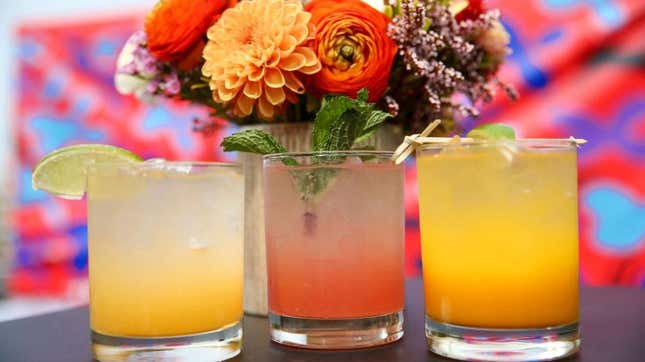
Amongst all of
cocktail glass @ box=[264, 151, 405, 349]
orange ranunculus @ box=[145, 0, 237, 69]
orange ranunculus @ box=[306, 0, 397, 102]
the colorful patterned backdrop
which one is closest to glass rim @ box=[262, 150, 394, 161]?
cocktail glass @ box=[264, 151, 405, 349]

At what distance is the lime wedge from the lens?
73cm

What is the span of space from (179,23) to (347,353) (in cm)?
44

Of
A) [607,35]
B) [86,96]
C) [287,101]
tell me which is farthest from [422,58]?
[86,96]

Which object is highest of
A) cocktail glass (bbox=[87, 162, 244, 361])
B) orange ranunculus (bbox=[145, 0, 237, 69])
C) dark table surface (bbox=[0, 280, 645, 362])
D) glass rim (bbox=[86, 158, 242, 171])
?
orange ranunculus (bbox=[145, 0, 237, 69])

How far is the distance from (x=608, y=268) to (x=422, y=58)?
103cm

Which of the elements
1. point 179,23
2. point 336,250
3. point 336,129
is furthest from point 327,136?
point 179,23

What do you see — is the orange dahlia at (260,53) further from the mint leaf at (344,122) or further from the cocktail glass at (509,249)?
the cocktail glass at (509,249)

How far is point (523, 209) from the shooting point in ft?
2.09

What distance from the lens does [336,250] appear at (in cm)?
71

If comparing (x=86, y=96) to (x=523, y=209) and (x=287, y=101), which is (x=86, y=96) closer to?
(x=287, y=101)

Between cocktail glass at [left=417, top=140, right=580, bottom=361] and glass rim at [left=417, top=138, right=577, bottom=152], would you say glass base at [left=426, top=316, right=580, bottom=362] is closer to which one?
cocktail glass at [left=417, top=140, right=580, bottom=361]

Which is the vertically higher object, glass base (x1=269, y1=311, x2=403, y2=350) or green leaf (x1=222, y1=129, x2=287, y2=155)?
green leaf (x1=222, y1=129, x2=287, y2=155)

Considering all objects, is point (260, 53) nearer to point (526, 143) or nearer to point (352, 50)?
point (352, 50)

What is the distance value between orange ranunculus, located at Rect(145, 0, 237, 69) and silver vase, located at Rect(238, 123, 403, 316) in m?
0.14
